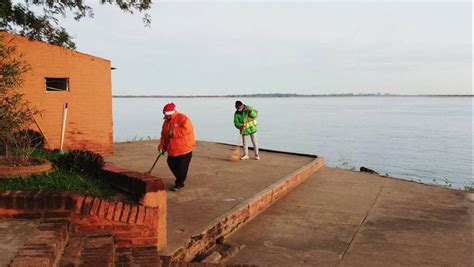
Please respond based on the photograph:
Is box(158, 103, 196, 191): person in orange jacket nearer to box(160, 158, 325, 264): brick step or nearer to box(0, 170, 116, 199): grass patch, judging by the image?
box(160, 158, 325, 264): brick step

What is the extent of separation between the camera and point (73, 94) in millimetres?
10906

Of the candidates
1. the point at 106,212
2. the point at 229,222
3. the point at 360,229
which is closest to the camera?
the point at 106,212

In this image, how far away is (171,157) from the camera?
7480mm

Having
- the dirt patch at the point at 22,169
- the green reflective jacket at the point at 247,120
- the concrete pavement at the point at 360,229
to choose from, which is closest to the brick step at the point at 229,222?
the concrete pavement at the point at 360,229

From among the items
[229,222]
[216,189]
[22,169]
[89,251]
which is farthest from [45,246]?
[216,189]

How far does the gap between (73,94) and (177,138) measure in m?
4.92

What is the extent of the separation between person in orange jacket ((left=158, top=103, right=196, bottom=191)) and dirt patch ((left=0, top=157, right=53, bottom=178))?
237cm

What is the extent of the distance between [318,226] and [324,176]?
419 cm

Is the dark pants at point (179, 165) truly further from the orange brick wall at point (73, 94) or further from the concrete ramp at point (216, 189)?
the orange brick wall at point (73, 94)

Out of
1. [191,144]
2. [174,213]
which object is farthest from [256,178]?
[174,213]

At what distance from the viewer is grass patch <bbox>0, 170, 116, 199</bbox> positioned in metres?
4.50

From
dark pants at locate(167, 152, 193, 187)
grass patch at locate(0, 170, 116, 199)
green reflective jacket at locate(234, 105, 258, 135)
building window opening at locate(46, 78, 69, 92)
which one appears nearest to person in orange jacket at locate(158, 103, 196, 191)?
dark pants at locate(167, 152, 193, 187)

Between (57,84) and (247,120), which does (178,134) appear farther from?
(57,84)

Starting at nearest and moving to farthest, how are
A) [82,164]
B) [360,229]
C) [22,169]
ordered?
[22,169], [82,164], [360,229]
